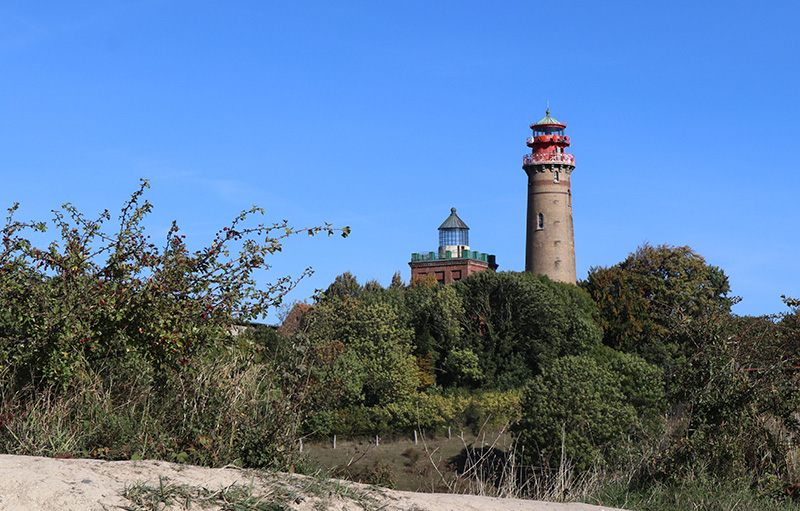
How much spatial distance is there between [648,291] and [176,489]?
175 feet

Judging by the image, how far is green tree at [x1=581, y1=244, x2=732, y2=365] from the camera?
53188mm

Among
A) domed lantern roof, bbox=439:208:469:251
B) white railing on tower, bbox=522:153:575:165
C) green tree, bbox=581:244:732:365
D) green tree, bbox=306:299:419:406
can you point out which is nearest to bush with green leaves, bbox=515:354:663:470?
green tree, bbox=306:299:419:406

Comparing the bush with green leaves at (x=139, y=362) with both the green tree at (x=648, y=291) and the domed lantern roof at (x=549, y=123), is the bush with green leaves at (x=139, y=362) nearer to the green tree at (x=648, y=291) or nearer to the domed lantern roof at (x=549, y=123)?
the green tree at (x=648, y=291)

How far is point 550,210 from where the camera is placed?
61656 millimetres

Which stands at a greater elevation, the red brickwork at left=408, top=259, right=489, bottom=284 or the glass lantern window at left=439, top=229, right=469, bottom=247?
the glass lantern window at left=439, top=229, right=469, bottom=247

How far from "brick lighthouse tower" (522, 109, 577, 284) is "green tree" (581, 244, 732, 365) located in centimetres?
299

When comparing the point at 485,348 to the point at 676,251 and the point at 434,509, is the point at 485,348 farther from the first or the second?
the point at 434,509

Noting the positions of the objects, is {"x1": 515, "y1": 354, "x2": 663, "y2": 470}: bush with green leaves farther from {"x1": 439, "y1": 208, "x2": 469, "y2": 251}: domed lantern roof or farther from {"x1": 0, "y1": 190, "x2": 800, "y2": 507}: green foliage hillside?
{"x1": 439, "y1": 208, "x2": 469, "y2": 251}: domed lantern roof

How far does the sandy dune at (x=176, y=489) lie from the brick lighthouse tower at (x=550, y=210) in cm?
5424

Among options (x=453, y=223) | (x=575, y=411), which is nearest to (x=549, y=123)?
(x=453, y=223)

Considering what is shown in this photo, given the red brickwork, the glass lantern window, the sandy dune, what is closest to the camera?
the sandy dune

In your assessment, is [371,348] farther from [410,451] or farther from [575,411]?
[575,411]

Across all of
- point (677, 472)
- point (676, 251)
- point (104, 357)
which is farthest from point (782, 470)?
point (676, 251)

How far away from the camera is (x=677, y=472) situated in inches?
404
